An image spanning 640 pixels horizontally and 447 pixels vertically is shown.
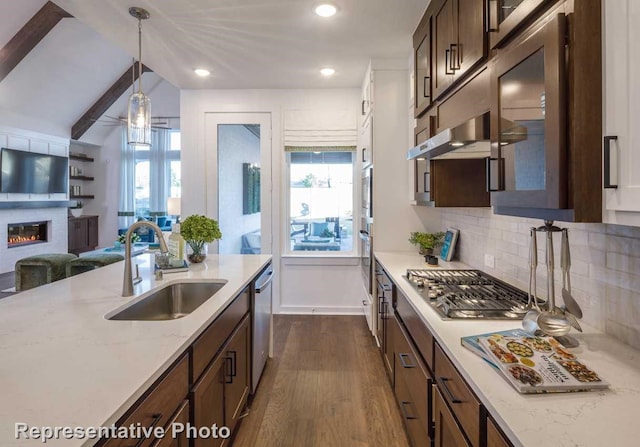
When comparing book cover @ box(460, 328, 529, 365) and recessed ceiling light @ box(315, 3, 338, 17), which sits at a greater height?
recessed ceiling light @ box(315, 3, 338, 17)

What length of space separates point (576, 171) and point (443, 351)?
75 centimetres

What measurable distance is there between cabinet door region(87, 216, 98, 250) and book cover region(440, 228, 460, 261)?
30.1 ft

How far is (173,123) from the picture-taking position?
9.12m

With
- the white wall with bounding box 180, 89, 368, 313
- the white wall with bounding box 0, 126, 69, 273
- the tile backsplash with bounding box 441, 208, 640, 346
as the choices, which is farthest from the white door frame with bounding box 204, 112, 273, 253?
the white wall with bounding box 0, 126, 69, 273

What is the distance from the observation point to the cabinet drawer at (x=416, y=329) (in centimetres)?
156

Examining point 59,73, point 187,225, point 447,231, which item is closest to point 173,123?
point 59,73

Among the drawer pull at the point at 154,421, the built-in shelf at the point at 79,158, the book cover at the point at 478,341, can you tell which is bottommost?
the drawer pull at the point at 154,421

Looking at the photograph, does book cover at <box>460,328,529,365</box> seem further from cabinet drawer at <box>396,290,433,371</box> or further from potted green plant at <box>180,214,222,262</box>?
potted green plant at <box>180,214,222,262</box>

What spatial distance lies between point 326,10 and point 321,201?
233 centimetres

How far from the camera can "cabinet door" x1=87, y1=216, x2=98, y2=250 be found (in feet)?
30.5

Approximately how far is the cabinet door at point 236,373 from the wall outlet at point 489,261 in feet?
5.12

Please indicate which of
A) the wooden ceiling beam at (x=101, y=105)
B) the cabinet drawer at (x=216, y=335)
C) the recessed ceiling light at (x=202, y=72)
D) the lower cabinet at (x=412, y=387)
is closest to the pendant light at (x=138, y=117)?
the recessed ceiling light at (x=202, y=72)

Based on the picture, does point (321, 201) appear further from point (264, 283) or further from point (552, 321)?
point (552, 321)

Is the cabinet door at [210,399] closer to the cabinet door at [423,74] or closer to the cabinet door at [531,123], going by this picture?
the cabinet door at [531,123]
